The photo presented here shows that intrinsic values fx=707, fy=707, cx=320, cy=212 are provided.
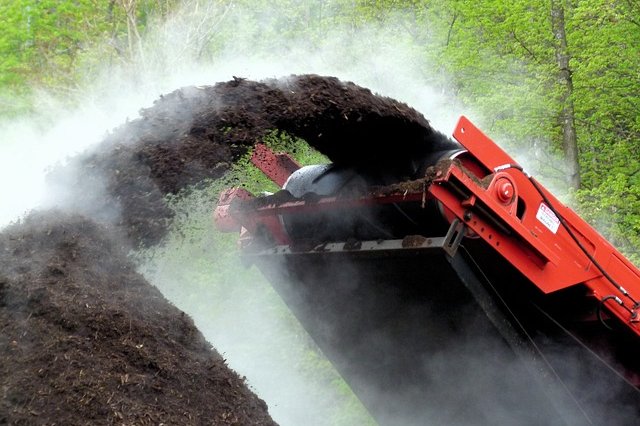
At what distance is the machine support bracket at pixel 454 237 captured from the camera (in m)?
3.30

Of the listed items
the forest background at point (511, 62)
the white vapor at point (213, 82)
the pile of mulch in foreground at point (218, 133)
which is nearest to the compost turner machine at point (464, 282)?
the pile of mulch in foreground at point (218, 133)

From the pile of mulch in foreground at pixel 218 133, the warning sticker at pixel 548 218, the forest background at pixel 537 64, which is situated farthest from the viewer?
the forest background at pixel 537 64

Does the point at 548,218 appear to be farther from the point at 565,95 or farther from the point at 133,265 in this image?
the point at 565,95

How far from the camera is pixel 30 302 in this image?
113 inches

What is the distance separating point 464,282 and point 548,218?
54 centimetres

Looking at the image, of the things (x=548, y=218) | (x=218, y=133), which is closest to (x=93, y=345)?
(x=218, y=133)

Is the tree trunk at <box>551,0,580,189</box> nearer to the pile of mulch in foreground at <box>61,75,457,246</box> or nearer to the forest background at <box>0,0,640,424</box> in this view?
the forest background at <box>0,0,640,424</box>

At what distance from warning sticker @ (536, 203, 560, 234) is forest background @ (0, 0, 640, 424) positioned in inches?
166

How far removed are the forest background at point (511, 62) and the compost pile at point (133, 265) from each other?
375 cm

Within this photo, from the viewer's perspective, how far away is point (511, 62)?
1038 cm

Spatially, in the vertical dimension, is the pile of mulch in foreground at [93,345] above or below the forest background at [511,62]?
above

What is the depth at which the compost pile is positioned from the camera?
267 cm

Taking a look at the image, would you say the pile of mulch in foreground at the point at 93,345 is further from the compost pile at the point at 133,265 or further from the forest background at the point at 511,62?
the forest background at the point at 511,62

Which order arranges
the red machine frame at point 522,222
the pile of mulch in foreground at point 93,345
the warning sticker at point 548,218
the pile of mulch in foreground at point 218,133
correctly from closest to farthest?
the pile of mulch in foreground at point 93,345
the red machine frame at point 522,222
the pile of mulch in foreground at point 218,133
the warning sticker at point 548,218
